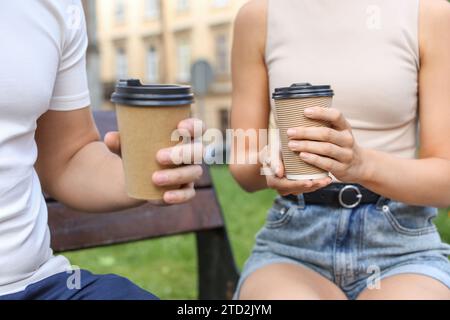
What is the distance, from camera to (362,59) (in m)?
1.86

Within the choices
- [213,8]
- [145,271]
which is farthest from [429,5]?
[213,8]

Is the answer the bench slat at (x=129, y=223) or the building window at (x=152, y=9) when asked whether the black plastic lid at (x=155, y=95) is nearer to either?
the bench slat at (x=129, y=223)

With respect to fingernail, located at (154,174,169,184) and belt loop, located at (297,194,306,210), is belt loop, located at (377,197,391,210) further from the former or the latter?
fingernail, located at (154,174,169,184)

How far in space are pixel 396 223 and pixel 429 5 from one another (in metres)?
0.62

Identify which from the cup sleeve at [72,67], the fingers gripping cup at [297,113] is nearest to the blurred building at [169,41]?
the cup sleeve at [72,67]

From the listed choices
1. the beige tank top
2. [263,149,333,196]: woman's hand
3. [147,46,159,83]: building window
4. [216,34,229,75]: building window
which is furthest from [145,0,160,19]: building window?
[263,149,333,196]: woman's hand

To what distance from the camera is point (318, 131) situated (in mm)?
1363

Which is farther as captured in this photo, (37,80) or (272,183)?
(272,183)

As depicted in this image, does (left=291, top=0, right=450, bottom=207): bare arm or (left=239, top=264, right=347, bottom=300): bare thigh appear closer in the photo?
(left=291, top=0, right=450, bottom=207): bare arm

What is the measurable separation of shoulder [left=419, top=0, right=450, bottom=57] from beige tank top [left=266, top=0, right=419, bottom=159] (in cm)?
2

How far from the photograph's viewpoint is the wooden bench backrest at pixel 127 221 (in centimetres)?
220

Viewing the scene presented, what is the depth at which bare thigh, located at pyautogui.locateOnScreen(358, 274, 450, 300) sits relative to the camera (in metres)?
1.72

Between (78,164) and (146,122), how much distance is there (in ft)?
2.04

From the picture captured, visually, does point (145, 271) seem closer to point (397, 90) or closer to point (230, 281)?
point (230, 281)
